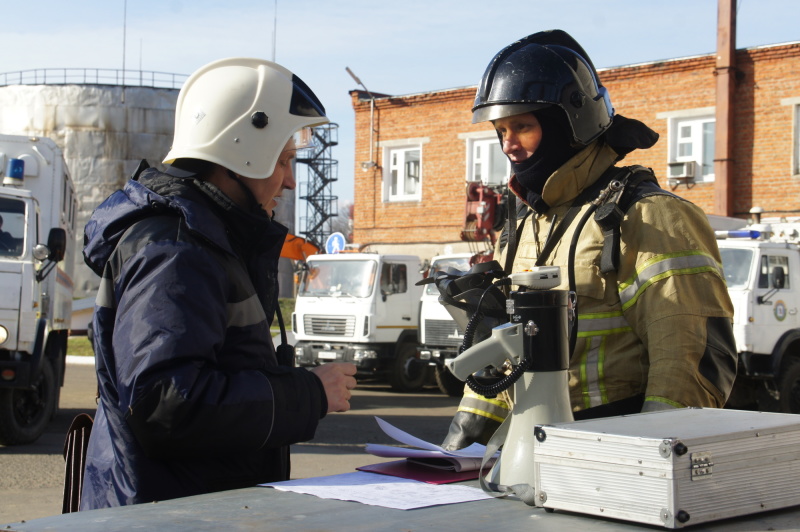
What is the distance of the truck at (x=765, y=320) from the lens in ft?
38.8

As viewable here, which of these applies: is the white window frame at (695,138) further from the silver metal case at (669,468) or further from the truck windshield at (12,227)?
the silver metal case at (669,468)

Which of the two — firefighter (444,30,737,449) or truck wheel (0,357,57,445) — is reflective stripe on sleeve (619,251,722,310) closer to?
firefighter (444,30,737,449)

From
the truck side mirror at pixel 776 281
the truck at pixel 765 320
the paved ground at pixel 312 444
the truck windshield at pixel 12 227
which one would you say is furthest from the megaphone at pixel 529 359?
the truck side mirror at pixel 776 281

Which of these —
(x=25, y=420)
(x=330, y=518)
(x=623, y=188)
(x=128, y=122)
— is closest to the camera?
(x=330, y=518)

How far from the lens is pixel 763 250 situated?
1226 centimetres

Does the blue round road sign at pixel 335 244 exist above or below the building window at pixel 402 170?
below

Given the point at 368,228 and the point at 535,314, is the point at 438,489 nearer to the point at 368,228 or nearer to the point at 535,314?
the point at 535,314

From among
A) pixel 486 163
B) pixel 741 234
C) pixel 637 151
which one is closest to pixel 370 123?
pixel 486 163

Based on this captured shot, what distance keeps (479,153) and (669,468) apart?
24.8m

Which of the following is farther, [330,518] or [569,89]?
[569,89]

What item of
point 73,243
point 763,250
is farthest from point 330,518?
point 73,243

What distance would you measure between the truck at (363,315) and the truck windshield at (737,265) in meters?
6.52

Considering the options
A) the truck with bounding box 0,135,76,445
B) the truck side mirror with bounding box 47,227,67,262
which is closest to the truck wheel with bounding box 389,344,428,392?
the truck with bounding box 0,135,76,445

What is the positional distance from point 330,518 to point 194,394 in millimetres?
453
